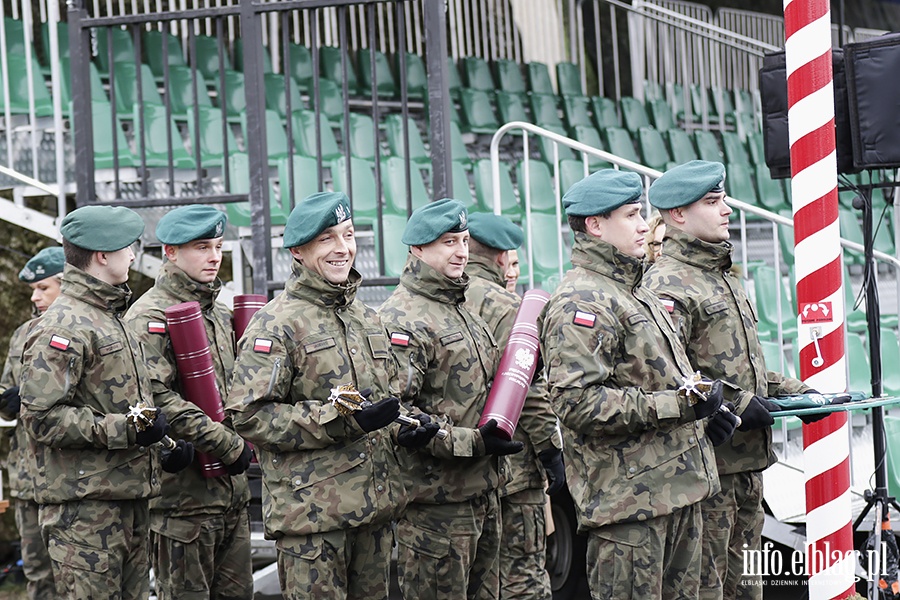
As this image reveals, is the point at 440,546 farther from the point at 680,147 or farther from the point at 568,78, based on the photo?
the point at 568,78

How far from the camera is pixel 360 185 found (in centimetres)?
757

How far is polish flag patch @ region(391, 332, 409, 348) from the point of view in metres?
4.20

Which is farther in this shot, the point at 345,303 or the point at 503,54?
the point at 503,54

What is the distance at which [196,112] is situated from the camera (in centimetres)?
610

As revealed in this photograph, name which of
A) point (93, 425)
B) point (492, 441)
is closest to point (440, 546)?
point (492, 441)

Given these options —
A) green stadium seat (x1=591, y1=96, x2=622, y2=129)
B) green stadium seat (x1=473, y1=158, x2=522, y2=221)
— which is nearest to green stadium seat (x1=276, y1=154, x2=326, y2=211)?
green stadium seat (x1=473, y1=158, x2=522, y2=221)

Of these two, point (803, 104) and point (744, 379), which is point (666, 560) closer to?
point (744, 379)

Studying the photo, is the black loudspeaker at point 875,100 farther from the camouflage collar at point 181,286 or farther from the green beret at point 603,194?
the camouflage collar at point 181,286

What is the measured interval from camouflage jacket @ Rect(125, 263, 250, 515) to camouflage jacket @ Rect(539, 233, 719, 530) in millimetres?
1309

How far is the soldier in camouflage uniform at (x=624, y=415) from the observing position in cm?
375

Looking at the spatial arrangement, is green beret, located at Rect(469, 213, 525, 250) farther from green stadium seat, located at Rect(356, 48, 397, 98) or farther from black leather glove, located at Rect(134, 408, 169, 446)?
green stadium seat, located at Rect(356, 48, 397, 98)

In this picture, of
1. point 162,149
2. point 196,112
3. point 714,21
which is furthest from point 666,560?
point 714,21

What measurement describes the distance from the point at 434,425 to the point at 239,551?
4.15 feet

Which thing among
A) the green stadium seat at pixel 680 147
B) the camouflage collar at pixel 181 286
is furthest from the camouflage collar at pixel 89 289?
the green stadium seat at pixel 680 147
